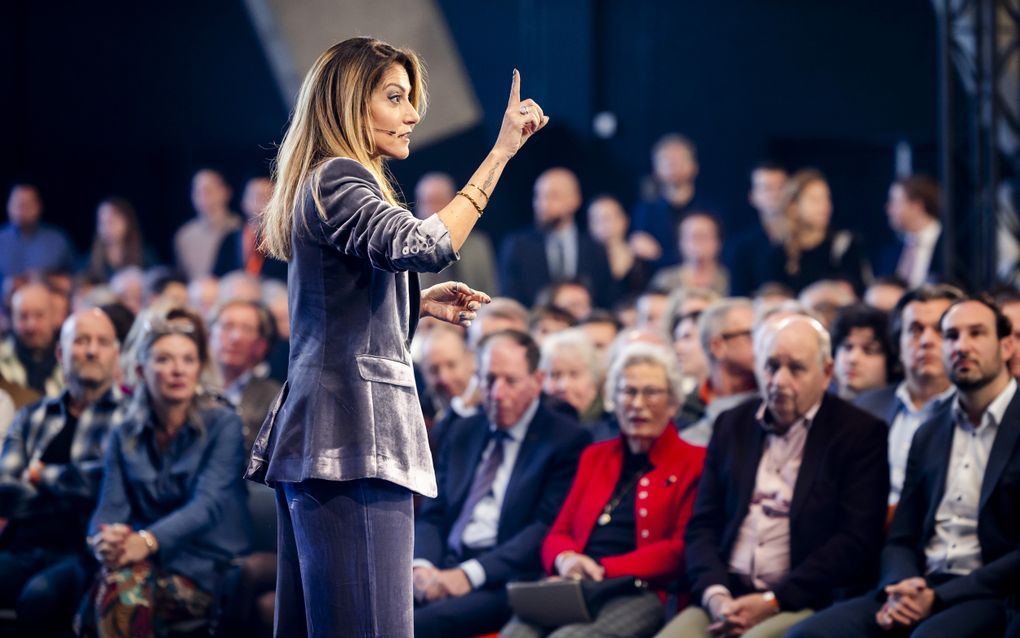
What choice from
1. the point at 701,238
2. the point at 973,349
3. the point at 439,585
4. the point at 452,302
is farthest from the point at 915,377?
the point at 701,238

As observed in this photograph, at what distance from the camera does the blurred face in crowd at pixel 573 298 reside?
657 centimetres

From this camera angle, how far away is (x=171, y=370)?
439 centimetres

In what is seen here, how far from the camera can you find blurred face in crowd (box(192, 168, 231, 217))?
8.02 metres

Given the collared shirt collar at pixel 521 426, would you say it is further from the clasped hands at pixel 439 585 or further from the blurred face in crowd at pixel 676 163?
the blurred face in crowd at pixel 676 163

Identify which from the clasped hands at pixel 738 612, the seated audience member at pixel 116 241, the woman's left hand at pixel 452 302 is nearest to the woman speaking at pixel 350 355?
the woman's left hand at pixel 452 302

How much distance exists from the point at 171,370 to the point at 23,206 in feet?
13.3

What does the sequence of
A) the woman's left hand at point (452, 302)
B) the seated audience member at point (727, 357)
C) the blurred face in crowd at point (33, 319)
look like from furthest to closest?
the blurred face in crowd at point (33, 319), the seated audience member at point (727, 357), the woman's left hand at point (452, 302)

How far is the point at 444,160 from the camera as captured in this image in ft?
30.9

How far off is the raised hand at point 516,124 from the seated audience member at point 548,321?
11.3ft

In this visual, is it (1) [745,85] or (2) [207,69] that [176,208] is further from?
(1) [745,85]

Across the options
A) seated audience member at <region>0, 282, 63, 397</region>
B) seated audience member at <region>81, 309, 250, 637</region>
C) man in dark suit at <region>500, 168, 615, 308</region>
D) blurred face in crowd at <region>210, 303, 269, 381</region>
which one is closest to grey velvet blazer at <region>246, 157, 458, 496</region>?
seated audience member at <region>81, 309, 250, 637</region>

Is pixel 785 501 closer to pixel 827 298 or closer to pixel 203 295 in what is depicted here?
pixel 827 298

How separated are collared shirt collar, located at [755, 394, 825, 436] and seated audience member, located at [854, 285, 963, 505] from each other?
1.04ft

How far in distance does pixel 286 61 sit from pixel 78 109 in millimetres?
1686
